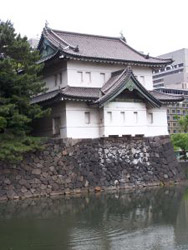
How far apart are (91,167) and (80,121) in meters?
3.03

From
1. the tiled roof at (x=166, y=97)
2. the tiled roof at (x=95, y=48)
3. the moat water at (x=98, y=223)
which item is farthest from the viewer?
the tiled roof at (x=166, y=97)

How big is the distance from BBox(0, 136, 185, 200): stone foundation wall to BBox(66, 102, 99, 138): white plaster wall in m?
0.62

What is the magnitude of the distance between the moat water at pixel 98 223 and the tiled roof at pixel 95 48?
9633 millimetres

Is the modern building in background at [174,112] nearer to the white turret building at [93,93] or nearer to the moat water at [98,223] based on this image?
the white turret building at [93,93]

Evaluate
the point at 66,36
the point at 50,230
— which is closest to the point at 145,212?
the point at 50,230

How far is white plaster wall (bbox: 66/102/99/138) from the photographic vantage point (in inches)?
993

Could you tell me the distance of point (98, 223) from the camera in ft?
45.0

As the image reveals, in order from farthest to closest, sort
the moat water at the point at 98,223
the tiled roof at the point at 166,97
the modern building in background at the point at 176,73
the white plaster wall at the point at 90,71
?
the modern building in background at the point at 176,73
the tiled roof at the point at 166,97
the white plaster wall at the point at 90,71
the moat water at the point at 98,223

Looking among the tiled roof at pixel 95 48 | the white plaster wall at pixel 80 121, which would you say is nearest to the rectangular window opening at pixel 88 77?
the tiled roof at pixel 95 48

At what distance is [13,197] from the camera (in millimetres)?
21734

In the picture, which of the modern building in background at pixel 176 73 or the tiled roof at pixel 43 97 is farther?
the modern building in background at pixel 176 73

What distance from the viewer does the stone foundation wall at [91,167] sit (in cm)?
2239

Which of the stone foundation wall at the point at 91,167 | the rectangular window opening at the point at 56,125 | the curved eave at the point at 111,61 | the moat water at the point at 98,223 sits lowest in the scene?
the moat water at the point at 98,223

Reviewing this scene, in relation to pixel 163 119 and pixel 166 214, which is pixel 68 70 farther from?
pixel 166 214
